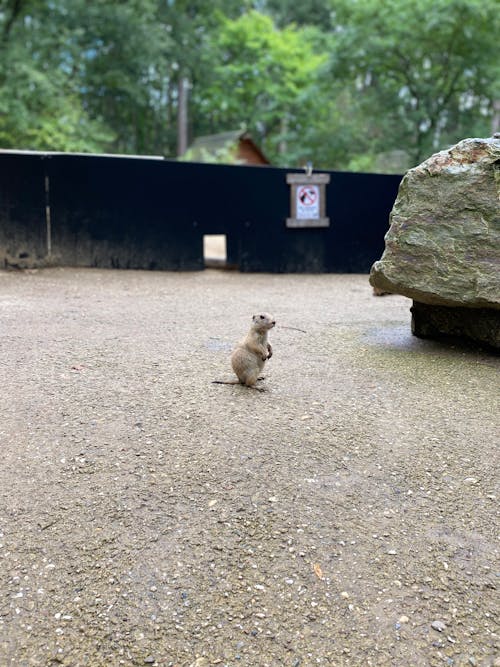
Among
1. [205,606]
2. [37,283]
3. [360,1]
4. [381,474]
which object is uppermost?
[360,1]

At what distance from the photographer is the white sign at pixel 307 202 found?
10844mm

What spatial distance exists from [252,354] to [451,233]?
2.25 meters

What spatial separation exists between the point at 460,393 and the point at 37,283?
644 centimetres

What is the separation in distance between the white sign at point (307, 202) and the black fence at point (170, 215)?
0.23 metres

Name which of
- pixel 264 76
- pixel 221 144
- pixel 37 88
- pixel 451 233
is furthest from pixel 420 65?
pixel 451 233

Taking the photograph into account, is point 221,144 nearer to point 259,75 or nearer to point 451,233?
point 259,75

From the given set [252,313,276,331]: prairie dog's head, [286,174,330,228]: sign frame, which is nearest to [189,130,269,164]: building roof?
[286,174,330,228]: sign frame

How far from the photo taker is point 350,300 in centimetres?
871

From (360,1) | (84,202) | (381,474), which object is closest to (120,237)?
(84,202)

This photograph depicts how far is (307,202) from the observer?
1091cm

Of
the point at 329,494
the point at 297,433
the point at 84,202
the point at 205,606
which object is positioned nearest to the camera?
the point at 205,606

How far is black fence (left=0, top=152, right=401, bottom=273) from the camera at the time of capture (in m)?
9.63

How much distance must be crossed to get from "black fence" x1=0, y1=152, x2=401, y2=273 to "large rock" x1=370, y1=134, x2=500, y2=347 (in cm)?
537

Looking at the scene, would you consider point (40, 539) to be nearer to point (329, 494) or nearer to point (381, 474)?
point (329, 494)
